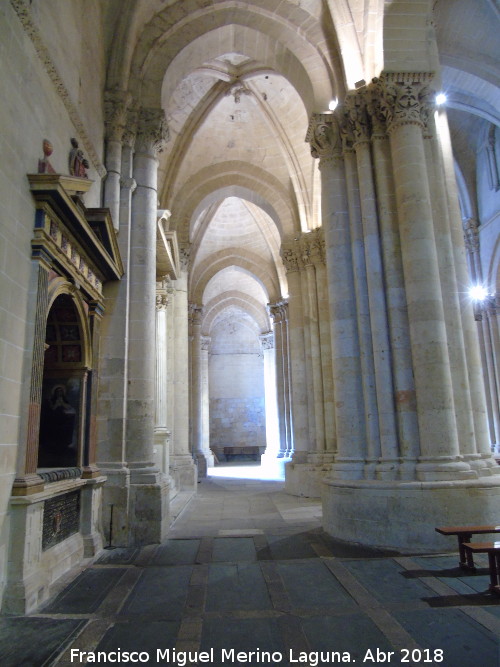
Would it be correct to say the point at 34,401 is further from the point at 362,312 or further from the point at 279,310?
the point at 279,310

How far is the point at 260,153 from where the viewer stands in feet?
51.4

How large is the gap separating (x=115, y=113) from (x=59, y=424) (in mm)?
5352

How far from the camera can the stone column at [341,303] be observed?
7473 millimetres

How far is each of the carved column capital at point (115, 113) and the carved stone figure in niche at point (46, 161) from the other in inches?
120

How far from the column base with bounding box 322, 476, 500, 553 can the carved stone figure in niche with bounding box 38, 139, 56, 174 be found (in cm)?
573

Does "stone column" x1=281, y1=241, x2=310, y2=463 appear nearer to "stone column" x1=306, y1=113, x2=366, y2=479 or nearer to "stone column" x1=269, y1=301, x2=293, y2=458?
"stone column" x1=269, y1=301, x2=293, y2=458

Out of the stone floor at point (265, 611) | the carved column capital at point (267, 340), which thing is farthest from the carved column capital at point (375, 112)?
the carved column capital at point (267, 340)

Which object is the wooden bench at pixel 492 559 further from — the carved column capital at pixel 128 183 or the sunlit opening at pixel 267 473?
the sunlit opening at pixel 267 473

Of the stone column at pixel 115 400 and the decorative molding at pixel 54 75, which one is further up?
the decorative molding at pixel 54 75

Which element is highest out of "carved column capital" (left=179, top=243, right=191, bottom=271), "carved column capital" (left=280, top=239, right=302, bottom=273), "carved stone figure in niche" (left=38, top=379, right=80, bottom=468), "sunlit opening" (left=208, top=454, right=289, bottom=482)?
"carved column capital" (left=179, top=243, right=191, bottom=271)

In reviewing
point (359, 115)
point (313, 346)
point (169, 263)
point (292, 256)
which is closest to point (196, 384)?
point (292, 256)

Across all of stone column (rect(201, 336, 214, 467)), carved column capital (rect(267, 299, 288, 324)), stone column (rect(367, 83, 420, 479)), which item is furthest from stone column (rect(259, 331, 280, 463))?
stone column (rect(367, 83, 420, 479))

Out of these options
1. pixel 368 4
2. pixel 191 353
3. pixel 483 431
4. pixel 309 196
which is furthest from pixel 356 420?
pixel 191 353

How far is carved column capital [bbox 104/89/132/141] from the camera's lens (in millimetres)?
8258
